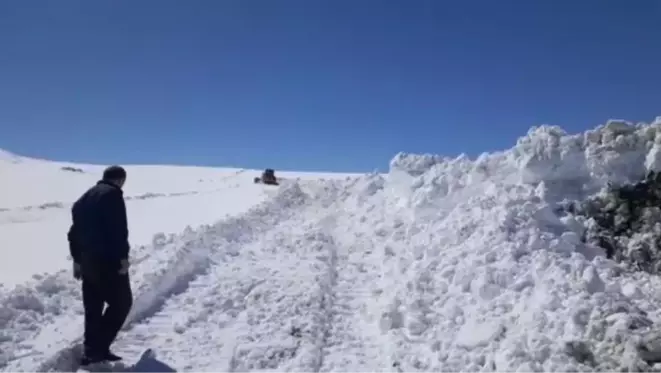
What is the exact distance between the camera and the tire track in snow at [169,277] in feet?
18.1

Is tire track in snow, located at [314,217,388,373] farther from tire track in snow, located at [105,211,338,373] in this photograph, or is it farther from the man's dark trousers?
the man's dark trousers

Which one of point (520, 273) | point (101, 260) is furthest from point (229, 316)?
point (520, 273)

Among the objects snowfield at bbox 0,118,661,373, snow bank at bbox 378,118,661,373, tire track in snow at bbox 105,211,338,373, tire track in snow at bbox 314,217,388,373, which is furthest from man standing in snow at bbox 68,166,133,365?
snow bank at bbox 378,118,661,373

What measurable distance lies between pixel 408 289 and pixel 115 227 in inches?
151

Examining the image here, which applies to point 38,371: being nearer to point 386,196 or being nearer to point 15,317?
point 15,317

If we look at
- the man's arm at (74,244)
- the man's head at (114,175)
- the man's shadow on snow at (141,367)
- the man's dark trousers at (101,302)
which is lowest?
the man's shadow on snow at (141,367)

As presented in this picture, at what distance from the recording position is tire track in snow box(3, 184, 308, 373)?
218 inches

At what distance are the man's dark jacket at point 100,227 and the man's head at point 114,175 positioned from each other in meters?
0.13

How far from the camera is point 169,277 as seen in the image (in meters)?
8.75

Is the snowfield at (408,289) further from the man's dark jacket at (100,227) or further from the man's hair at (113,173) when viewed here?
the man's hair at (113,173)

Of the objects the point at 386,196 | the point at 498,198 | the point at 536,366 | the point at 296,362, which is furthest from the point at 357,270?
the point at 386,196

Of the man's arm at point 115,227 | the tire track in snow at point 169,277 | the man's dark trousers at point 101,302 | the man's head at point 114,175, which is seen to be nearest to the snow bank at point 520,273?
the man's dark trousers at point 101,302

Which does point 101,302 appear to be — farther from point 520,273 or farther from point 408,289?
point 520,273

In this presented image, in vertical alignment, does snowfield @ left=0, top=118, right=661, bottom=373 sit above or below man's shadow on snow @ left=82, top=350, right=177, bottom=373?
above
